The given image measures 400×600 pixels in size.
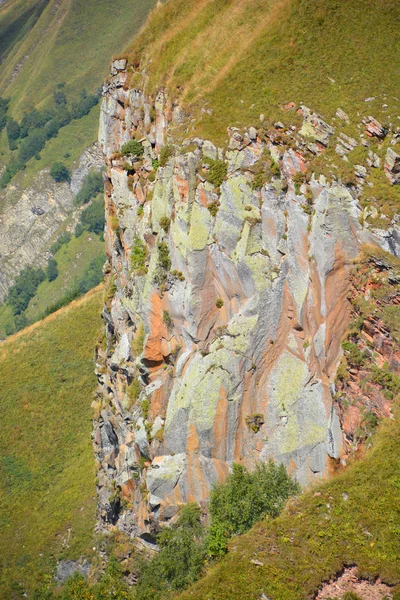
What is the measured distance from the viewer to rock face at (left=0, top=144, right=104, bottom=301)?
165 m

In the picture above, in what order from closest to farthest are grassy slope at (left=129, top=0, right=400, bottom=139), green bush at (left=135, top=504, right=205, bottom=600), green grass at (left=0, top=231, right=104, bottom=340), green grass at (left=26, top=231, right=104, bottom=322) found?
green bush at (left=135, top=504, right=205, bottom=600)
grassy slope at (left=129, top=0, right=400, bottom=139)
green grass at (left=0, top=231, right=104, bottom=340)
green grass at (left=26, top=231, right=104, bottom=322)

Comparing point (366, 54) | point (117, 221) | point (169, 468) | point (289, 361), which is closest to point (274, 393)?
point (289, 361)

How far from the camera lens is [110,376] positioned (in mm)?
46219

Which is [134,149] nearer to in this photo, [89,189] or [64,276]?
[64,276]

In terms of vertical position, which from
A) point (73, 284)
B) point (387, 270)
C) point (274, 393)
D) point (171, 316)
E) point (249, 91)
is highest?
point (249, 91)

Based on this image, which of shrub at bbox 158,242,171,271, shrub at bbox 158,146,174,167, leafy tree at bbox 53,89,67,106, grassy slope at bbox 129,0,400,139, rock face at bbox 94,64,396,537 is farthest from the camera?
leafy tree at bbox 53,89,67,106

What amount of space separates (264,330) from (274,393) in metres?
3.74

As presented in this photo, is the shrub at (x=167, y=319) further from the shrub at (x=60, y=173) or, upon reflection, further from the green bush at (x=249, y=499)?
the shrub at (x=60, y=173)

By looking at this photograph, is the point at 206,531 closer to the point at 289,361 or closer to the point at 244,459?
the point at 244,459

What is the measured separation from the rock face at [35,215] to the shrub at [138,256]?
12777cm

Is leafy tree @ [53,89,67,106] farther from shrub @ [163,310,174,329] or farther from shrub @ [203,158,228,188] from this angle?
shrub @ [163,310,174,329]

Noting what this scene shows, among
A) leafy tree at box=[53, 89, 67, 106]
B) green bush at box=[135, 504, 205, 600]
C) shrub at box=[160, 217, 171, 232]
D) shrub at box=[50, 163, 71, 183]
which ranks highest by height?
shrub at box=[160, 217, 171, 232]

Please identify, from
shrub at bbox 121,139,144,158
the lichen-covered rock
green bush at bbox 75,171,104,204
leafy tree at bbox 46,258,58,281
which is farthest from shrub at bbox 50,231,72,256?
the lichen-covered rock

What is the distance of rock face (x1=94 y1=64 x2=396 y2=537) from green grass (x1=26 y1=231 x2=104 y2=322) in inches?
4418
